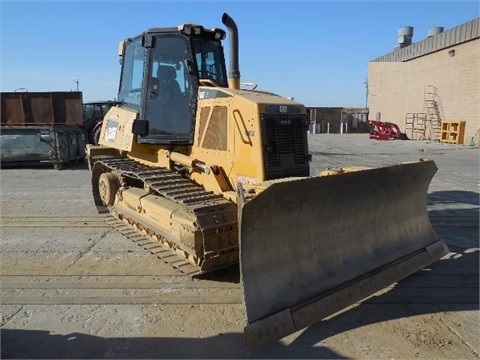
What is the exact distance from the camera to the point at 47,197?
30.9 feet

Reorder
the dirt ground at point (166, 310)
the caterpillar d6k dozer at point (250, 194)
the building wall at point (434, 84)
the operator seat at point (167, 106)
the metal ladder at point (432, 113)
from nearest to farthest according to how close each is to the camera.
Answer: the dirt ground at point (166, 310) < the caterpillar d6k dozer at point (250, 194) < the operator seat at point (167, 106) < the building wall at point (434, 84) < the metal ladder at point (432, 113)

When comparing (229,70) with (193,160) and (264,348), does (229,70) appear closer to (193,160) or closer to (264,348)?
(193,160)

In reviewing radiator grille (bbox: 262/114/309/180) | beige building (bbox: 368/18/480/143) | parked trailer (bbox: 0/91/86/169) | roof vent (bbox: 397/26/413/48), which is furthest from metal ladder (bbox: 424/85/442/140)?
radiator grille (bbox: 262/114/309/180)

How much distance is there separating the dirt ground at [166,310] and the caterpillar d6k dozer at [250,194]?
0.74 ft

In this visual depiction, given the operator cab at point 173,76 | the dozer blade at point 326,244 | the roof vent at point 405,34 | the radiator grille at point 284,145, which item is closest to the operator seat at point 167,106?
the operator cab at point 173,76

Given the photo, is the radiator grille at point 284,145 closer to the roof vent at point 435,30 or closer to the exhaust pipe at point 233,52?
the exhaust pipe at point 233,52

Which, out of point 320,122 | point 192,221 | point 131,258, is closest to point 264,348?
point 192,221

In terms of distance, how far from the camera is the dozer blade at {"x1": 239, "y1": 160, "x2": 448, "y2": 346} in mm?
3764

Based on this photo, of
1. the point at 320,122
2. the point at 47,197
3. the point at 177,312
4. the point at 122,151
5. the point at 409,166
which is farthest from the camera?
the point at 320,122

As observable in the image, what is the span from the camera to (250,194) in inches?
164

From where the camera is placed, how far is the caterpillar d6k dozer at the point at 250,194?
3914mm

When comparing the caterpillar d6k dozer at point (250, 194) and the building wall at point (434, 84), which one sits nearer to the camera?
the caterpillar d6k dozer at point (250, 194)

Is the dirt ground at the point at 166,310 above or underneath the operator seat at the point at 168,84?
underneath

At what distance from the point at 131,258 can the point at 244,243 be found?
7.83ft
